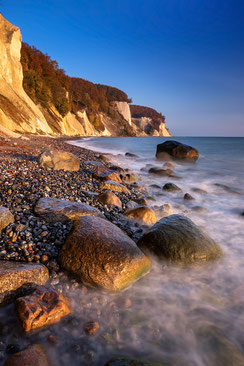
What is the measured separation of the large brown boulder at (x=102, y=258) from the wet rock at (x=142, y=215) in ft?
4.50

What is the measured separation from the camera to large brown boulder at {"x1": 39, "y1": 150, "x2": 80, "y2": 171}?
6.10m

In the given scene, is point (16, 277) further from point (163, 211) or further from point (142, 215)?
point (163, 211)

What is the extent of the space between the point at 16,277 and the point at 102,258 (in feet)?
2.91

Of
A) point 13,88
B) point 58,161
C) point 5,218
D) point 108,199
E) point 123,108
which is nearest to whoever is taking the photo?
point 5,218

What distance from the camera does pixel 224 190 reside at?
8055 mm

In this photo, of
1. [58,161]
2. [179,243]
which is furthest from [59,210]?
[58,161]

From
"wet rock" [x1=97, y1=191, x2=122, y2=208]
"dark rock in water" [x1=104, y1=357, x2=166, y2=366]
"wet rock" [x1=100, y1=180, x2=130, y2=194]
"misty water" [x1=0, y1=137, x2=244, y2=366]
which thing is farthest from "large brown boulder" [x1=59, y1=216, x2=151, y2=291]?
"wet rock" [x1=100, y1=180, x2=130, y2=194]

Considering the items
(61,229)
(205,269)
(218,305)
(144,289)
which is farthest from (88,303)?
(205,269)

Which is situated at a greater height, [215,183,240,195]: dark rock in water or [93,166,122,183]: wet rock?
[93,166,122,183]: wet rock

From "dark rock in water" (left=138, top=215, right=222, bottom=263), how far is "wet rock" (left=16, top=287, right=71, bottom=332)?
1516 mm

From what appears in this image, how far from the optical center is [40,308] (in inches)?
66.4

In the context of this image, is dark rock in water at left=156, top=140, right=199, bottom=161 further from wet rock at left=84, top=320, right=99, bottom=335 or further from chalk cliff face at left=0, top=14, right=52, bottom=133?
wet rock at left=84, top=320, right=99, bottom=335

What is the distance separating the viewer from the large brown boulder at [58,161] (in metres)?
6.10

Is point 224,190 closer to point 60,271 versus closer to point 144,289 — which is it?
point 144,289
